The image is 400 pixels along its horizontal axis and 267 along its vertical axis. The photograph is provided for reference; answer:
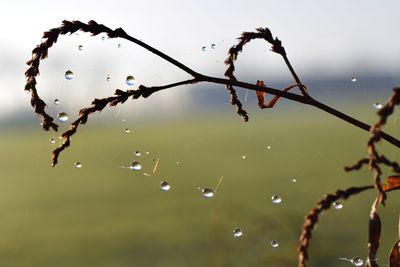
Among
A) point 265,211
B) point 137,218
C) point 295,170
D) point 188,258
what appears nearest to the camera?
point 188,258

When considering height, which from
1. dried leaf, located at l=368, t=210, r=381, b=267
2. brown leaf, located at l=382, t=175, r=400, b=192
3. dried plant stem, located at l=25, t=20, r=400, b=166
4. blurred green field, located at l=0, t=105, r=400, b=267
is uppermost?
blurred green field, located at l=0, t=105, r=400, b=267

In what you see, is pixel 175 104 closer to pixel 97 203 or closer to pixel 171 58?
pixel 97 203

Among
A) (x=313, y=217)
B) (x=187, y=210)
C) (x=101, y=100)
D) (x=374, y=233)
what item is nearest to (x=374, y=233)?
(x=374, y=233)

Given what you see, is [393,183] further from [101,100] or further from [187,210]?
[187,210]

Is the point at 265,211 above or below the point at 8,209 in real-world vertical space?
below

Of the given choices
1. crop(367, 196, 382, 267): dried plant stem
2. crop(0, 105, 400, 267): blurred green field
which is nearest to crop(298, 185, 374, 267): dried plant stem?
crop(367, 196, 382, 267): dried plant stem

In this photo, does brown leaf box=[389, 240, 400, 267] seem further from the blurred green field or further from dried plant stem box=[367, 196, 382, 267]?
the blurred green field

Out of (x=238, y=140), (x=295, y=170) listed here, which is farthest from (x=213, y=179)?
(x=238, y=140)

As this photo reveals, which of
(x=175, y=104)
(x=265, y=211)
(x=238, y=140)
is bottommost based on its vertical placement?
(x=265, y=211)
